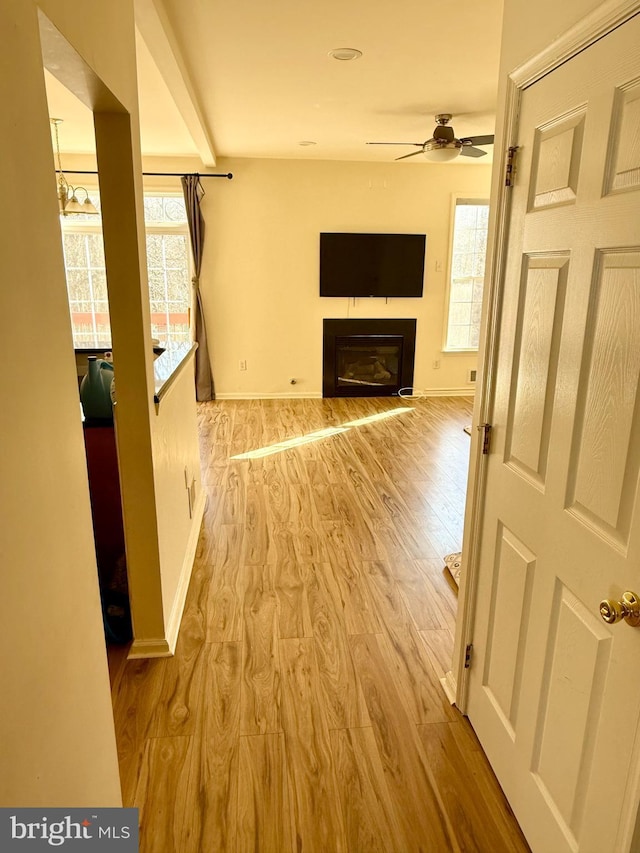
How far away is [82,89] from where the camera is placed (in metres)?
1.55

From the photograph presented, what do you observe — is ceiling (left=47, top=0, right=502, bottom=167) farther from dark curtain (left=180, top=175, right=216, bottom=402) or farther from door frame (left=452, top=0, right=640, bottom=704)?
door frame (left=452, top=0, right=640, bottom=704)

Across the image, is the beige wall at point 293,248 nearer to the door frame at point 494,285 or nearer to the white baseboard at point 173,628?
the white baseboard at point 173,628

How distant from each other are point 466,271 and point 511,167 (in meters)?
5.43

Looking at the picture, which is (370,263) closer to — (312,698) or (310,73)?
(310,73)

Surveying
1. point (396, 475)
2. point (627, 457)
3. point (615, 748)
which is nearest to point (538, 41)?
point (627, 457)

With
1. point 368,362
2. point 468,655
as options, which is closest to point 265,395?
point 368,362

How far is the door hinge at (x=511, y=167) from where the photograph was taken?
5.12 ft

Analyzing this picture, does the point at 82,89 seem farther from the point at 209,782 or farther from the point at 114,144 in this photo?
the point at 209,782

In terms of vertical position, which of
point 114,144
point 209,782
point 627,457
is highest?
point 114,144

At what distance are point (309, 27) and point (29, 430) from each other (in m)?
2.69

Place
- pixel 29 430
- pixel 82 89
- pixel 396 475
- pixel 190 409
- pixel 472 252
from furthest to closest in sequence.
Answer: pixel 472 252, pixel 396 475, pixel 190 409, pixel 82 89, pixel 29 430

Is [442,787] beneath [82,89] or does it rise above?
beneath

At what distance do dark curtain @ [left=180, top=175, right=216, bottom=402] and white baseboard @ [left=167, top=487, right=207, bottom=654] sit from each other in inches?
115
